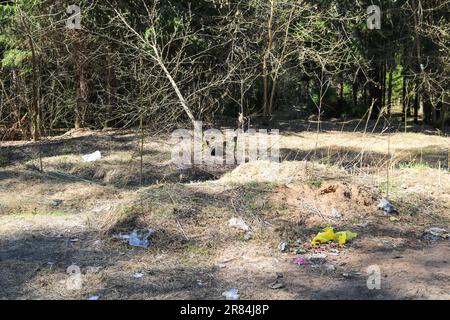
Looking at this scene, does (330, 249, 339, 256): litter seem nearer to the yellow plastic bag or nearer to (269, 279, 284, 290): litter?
the yellow plastic bag

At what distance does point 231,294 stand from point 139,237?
1.36 m

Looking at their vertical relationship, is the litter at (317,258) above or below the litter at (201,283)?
above

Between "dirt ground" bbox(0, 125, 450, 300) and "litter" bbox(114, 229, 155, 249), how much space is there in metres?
0.04

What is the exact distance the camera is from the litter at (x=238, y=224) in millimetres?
4996

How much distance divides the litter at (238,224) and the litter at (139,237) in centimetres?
76

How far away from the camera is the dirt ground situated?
3.94 metres

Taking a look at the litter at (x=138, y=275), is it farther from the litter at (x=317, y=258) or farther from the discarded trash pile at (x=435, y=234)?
the discarded trash pile at (x=435, y=234)

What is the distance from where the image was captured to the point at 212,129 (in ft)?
41.1

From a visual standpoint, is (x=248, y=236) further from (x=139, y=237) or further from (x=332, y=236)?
(x=139, y=237)

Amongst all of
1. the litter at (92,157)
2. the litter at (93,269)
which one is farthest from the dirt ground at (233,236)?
the litter at (92,157)

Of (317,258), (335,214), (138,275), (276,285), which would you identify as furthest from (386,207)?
(138,275)

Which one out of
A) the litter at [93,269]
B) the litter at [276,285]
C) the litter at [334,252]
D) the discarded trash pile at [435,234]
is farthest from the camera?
the discarded trash pile at [435,234]

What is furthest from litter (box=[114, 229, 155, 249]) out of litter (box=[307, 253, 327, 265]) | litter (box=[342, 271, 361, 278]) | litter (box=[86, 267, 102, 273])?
litter (box=[342, 271, 361, 278])
